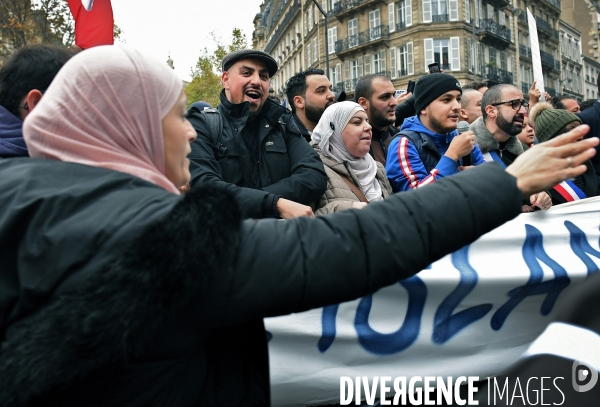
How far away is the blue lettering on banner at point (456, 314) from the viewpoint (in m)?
2.94

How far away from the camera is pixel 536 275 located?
3.08m

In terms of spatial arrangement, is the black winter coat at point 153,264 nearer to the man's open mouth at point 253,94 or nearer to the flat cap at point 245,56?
the man's open mouth at point 253,94

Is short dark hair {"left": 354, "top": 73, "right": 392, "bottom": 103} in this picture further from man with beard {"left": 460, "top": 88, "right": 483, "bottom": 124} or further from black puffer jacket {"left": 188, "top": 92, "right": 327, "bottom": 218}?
black puffer jacket {"left": 188, "top": 92, "right": 327, "bottom": 218}

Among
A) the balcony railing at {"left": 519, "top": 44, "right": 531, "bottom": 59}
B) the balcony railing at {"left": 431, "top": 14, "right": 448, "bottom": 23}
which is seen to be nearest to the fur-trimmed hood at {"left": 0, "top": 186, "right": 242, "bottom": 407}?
the balcony railing at {"left": 431, "top": 14, "right": 448, "bottom": 23}

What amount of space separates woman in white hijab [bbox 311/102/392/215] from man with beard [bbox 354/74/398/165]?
1107mm

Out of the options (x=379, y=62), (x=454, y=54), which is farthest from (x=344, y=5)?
(x=454, y=54)

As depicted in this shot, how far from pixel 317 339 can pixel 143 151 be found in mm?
1608

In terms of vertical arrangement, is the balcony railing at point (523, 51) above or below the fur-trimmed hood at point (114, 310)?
above

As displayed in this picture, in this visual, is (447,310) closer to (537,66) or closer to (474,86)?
(537,66)

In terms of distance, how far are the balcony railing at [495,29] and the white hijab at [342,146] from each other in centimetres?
4386

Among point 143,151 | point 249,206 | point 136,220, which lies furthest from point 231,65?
point 136,220

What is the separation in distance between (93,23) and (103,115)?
4174 millimetres

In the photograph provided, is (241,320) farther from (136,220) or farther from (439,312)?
(439,312)

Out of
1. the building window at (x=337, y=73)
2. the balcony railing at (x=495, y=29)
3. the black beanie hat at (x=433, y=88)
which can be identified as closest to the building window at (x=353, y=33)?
the building window at (x=337, y=73)
